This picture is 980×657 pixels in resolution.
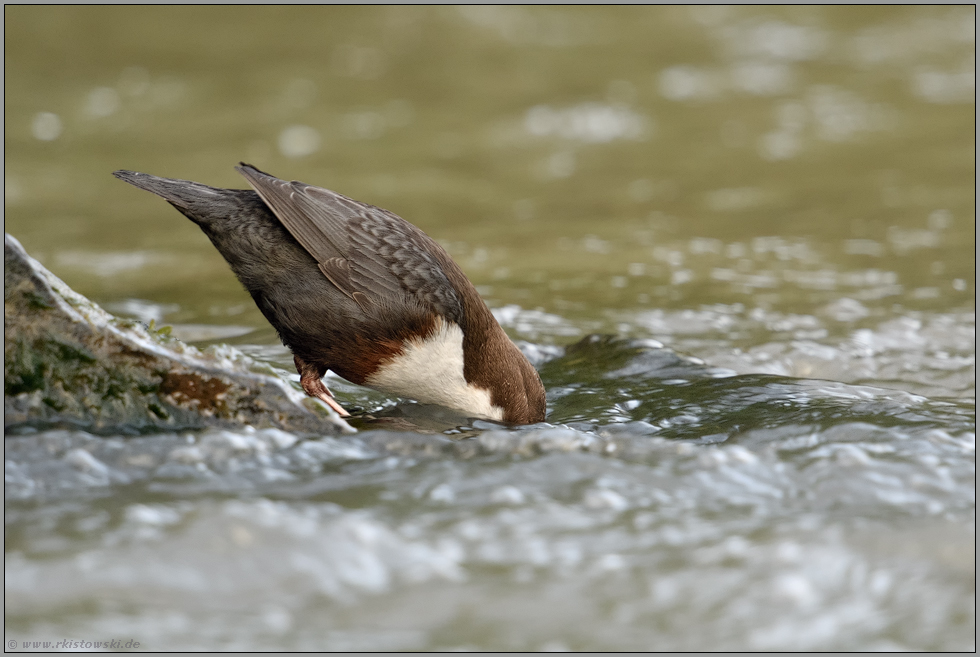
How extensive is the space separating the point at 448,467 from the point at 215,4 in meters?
12.2

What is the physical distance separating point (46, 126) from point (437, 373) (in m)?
8.01

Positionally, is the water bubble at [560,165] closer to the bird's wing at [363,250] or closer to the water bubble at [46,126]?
the water bubble at [46,126]

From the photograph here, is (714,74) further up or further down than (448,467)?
further up

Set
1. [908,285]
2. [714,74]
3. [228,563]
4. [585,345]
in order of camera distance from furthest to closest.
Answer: [714,74], [908,285], [585,345], [228,563]

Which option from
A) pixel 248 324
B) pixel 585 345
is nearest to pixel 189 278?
pixel 248 324

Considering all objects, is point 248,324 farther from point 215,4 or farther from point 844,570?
point 215,4

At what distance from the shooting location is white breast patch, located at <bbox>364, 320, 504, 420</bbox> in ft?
12.1

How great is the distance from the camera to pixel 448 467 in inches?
112

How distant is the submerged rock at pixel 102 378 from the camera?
116 inches

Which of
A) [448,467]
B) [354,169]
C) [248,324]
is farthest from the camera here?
[354,169]

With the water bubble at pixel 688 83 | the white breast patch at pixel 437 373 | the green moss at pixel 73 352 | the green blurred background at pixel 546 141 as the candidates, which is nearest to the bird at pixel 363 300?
the white breast patch at pixel 437 373

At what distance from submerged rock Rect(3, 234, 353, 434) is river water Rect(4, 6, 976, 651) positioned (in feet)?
0.42

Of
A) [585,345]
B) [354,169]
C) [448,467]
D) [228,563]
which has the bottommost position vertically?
[228,563]

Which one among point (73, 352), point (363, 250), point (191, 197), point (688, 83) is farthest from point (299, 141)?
point (73, 352)
